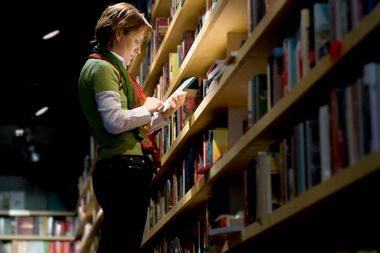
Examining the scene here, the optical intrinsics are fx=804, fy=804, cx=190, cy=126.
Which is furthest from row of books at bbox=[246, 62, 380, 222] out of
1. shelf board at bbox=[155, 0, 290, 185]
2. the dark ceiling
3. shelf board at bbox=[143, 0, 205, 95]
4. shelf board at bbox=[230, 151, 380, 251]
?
the dark ceiling

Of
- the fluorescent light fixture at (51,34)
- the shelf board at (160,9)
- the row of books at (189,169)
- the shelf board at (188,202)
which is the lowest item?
the shelf board at (188,202)

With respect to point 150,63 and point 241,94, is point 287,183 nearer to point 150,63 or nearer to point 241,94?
point 241,94

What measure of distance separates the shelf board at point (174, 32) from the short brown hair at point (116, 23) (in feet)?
1.96

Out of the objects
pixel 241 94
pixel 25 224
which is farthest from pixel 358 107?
pixel 25 224

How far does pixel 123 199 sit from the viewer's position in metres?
3.14

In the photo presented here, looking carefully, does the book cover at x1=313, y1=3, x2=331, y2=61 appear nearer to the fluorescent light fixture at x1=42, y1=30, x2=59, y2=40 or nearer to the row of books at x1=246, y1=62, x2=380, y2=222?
the row of books at x1=246, y1=62, x2=380, y2=222

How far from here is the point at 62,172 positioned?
9.71 meters

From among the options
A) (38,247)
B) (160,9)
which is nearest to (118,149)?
(160,9)

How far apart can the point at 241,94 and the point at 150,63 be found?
67.6 inches

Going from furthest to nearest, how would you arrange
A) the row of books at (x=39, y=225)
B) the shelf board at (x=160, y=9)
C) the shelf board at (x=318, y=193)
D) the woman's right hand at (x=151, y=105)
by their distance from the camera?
1. the row of books at (x=39, y=225)
2. the shelf board at (x=160, y=9)
3. the woman's right hand at (x=151, y=105)
4. the shelf board at (x=318, y=193)

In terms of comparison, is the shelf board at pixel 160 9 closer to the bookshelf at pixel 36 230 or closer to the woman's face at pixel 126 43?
the woman's face at pixel 126 43

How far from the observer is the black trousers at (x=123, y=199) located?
313 centimetres

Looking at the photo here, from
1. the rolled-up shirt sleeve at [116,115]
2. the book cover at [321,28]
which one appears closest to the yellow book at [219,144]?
the rolled-up shirt sleeve at [116,115]

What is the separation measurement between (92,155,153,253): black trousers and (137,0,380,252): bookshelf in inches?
11.6
